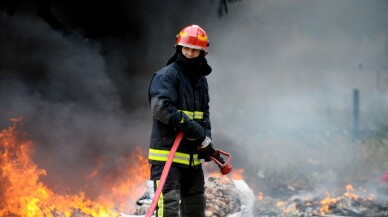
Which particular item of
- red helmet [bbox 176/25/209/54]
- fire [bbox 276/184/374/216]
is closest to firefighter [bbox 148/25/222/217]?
red helmet [bbox 176/25/209/54]

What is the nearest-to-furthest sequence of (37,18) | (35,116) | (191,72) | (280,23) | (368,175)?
(191,72)
(35,116)
(37,18)
(368,175)
(280,23)

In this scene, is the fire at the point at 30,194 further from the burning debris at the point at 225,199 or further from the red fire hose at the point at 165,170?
the red fire hose at the point at 165,170

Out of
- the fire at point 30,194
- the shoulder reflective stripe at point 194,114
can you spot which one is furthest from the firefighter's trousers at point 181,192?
the fire at point 30,194

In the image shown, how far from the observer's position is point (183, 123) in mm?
3357

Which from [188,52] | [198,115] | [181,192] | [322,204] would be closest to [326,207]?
[322,204]

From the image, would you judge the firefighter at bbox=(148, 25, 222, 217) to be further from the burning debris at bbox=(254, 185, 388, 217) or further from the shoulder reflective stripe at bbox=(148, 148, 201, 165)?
the burning debris at bbox=(254, 185, 388, 217)

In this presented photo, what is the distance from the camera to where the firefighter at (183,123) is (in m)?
3.36

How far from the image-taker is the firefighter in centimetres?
336

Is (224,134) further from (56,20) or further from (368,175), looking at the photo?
(56,20)

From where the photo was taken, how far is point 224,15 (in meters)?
8.84

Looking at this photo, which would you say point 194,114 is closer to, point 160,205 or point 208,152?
point 208,152

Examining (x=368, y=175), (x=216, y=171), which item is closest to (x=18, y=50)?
(x=216, y=171)

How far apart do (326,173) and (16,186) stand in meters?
5.90

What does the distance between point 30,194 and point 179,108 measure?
8.08 ft
